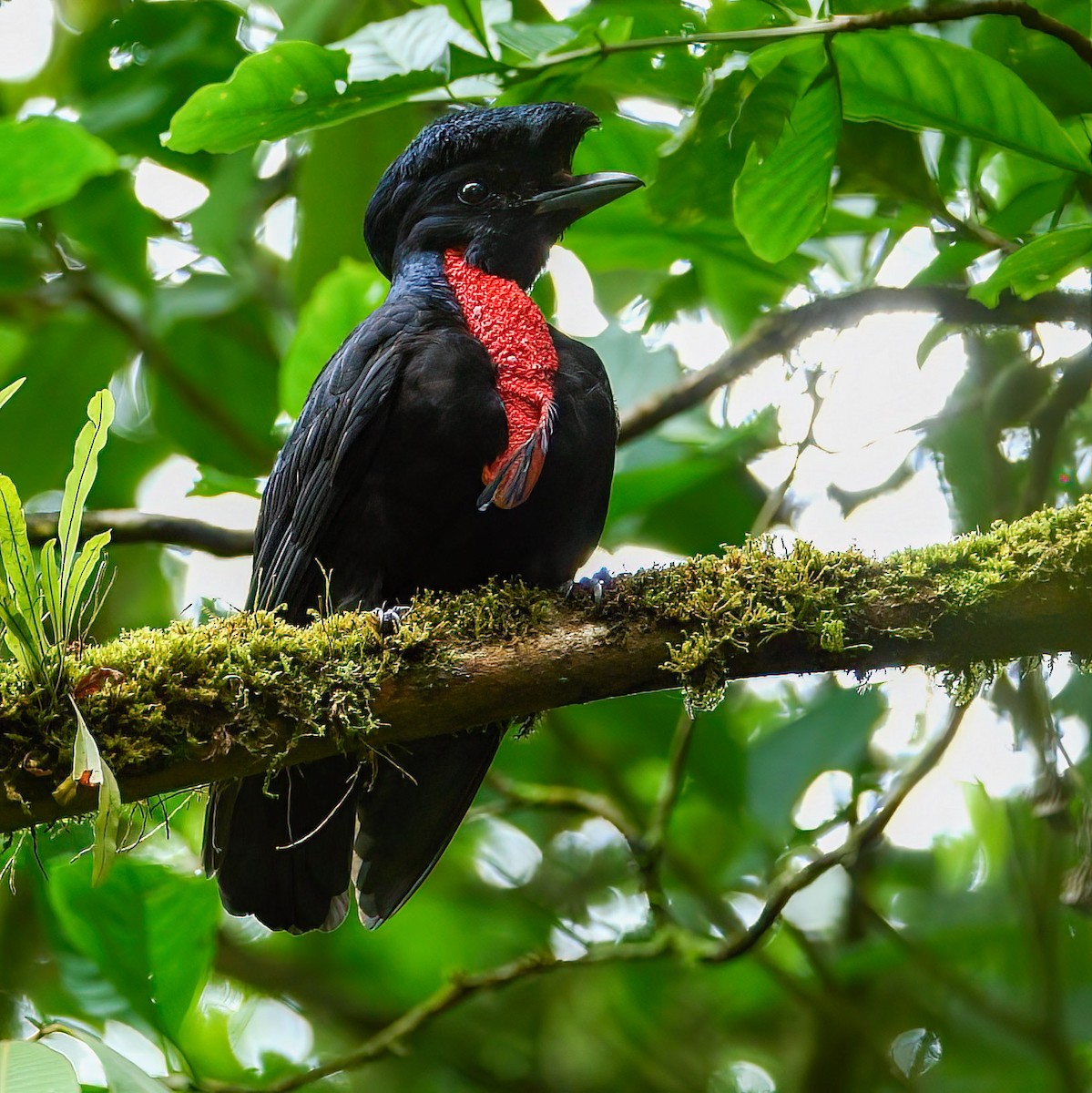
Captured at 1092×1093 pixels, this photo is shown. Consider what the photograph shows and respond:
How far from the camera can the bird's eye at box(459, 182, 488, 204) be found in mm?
3131

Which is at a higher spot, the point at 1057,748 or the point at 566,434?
the point at 566,434

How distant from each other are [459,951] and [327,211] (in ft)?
8.28

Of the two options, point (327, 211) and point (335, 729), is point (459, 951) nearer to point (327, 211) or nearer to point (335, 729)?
Result: point (327, 211)

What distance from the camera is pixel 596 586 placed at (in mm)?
2320

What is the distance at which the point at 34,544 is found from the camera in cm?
363

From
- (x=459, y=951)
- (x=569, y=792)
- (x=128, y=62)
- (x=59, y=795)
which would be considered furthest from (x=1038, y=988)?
(x=128, y=62)

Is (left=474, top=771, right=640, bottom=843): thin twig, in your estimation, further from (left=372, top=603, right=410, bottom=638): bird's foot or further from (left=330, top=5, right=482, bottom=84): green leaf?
(left=330, top=5, right=482, bottom=84): green leaf

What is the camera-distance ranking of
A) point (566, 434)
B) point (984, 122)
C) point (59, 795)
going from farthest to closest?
point (566, 434)
point (984, 122)
point (59, 795)

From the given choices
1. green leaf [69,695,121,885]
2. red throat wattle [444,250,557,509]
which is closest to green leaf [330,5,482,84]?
red throat wattle [444,250,557,509]

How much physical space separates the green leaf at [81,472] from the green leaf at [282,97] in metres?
0.76

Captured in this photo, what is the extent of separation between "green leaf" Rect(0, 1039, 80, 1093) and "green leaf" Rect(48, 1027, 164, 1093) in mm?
110

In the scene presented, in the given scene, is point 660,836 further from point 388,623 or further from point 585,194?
point 585,194

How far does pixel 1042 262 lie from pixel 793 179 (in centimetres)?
45

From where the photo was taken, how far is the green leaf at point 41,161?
2.87m
